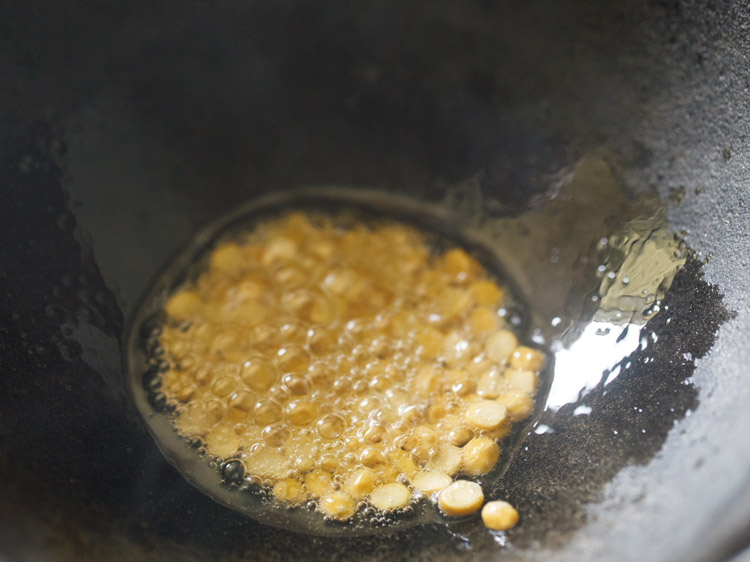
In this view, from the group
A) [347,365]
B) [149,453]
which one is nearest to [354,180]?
[347,365]

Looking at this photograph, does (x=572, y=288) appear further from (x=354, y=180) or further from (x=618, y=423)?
(x=354, y=180)
